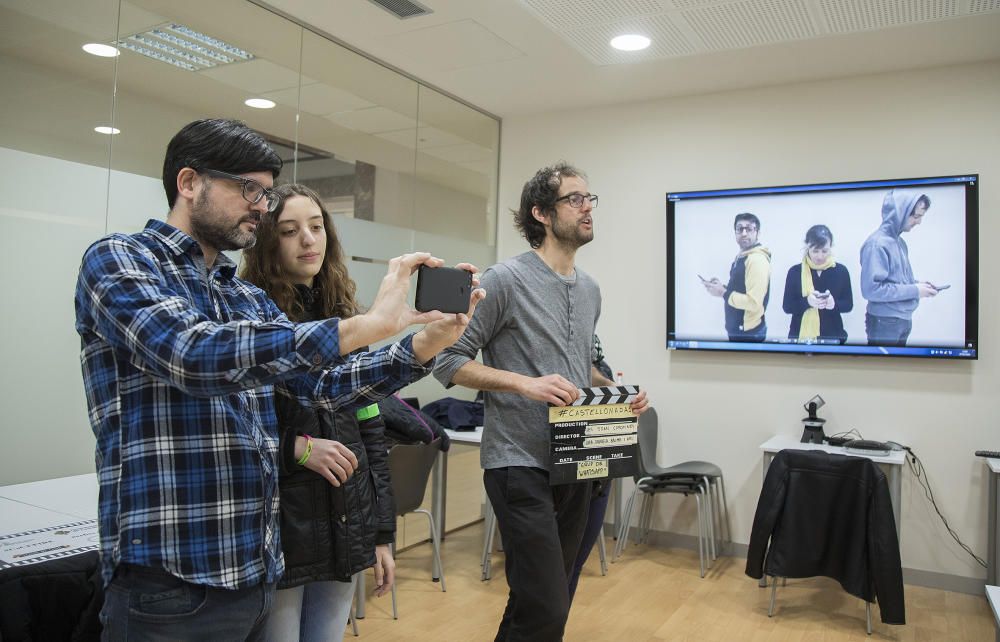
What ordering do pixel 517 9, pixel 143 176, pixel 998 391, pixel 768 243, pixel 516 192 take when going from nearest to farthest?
pixel 143 176, pixel 517 9, pixel 998 391, pixel 768 243, pixel 516 192

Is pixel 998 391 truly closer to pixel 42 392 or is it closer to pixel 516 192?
pixel 516 192

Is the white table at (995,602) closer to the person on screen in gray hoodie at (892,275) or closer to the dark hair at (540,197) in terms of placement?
the dark hair at (540,197)

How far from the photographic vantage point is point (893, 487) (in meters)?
4.04

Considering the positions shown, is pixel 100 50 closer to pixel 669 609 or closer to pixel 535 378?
pixel 535 378

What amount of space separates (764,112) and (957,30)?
1218 mm

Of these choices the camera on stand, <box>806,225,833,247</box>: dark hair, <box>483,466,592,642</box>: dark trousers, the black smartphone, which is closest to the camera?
the black smartphone

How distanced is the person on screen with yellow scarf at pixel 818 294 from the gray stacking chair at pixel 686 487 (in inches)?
39.7

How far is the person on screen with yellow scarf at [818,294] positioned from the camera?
468 cm

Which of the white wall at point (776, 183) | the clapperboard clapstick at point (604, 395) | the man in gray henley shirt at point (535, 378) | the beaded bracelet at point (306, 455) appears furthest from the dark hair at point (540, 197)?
the white wall at point (776, 183)

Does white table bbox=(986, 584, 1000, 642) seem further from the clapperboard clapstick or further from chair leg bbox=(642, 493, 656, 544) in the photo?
chair leg bbox=(642, 493, 656, 544)

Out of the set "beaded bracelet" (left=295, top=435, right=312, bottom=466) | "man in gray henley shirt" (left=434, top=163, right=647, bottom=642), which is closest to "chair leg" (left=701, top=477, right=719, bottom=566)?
"man in gray henley shirt" (left=434, top=163, right=647, bottom=642)

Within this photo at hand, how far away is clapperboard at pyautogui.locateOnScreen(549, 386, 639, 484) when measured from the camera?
2.33 meters

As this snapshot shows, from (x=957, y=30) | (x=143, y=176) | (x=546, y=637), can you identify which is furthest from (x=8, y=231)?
(x=957, y=30)

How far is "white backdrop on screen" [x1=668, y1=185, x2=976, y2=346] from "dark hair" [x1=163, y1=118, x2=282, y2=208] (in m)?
4.10
